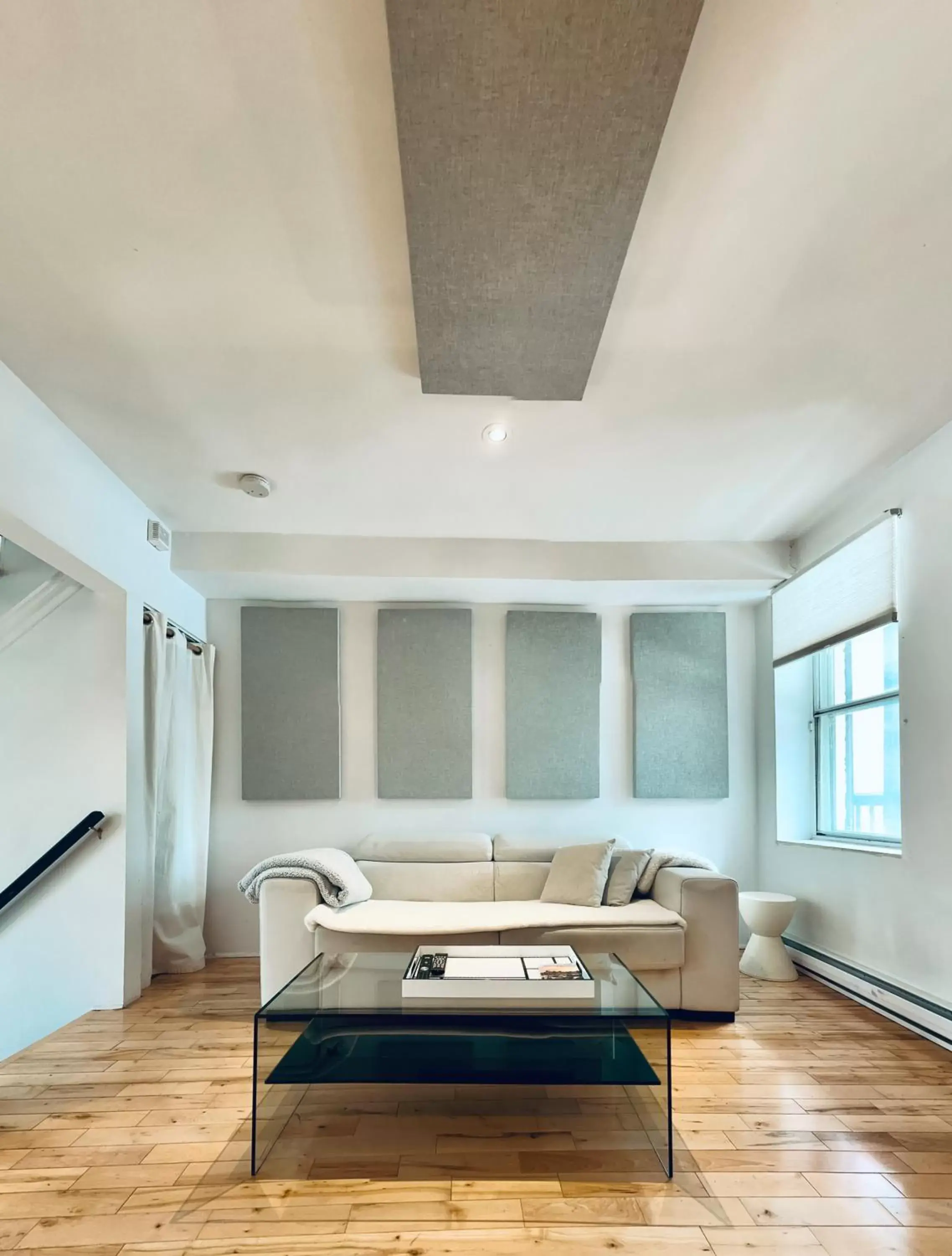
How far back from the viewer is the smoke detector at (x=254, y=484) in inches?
159

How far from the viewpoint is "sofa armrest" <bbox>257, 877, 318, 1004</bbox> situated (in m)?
4.04

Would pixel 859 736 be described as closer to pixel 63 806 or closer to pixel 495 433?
pixel 495 433

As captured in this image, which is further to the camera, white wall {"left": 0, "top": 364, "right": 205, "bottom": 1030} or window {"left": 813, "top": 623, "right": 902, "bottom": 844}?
window {"left": 813, "top": 623, "right": 902, "bottom": 844}

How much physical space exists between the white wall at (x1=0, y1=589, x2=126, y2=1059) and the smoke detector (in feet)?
2.94

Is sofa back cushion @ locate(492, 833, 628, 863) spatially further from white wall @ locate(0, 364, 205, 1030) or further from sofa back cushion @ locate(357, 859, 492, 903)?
white wall @ locate(0, 364, 205, 1030)

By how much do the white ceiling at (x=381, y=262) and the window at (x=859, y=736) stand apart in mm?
1021

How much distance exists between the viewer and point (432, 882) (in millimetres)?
4871

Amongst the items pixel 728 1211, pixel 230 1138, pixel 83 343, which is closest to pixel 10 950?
pixel 230 1138

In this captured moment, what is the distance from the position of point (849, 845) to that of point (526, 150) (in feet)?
12.7

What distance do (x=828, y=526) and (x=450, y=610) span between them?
7.69 feet

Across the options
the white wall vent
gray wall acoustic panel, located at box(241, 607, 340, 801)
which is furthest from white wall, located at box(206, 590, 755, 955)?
the white wall vent

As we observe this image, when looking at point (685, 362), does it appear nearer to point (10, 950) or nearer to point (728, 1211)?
point (728, 1211)

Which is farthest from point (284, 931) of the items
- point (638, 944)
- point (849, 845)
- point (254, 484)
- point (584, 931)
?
point (849, 845)

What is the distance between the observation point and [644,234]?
2.22m
